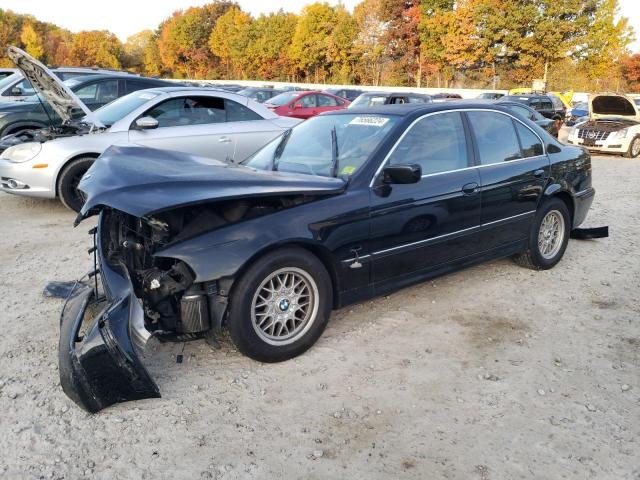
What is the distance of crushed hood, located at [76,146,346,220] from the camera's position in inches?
114

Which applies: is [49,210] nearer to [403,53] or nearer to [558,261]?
[558,261]

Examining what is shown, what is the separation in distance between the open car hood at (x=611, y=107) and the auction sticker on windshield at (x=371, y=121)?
13079 mm

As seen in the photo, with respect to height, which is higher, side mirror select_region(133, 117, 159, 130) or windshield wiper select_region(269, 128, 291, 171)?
side mirror select_region(133, 117, 159, 130)

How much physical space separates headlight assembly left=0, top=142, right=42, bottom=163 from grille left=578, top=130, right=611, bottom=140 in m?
13.3

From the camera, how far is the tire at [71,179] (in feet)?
22.5

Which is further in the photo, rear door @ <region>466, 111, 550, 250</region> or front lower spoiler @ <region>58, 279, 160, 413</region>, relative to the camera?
rear door @ <region>466, 111, 550, 250</region>

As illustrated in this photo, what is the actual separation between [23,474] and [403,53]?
54.0m

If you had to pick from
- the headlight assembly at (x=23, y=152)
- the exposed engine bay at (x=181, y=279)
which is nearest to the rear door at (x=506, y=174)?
the exposed engine bay at (x=181, y=279)

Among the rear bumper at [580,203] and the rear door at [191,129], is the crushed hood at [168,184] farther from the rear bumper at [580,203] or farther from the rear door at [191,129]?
the rear door at [191,129]

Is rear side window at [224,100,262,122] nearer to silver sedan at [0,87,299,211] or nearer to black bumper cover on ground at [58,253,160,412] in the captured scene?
silver sedan at [0,87,299,211]

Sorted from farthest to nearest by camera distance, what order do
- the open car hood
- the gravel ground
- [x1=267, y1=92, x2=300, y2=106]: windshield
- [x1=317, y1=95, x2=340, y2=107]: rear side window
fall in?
[x1=317, y1=95, x2=340, y2=107]: rear side window
[x1=267, y1=92, x2=300, y2=106]: windshield
the open car hood
the gravel ground

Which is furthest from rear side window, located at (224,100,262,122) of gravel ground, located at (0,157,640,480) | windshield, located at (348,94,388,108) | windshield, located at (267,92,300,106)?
windshield, located at (267,92,300,106)

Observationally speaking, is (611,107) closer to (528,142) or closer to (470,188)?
(528,142)

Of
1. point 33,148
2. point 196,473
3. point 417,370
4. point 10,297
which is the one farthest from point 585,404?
point 33,148
